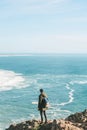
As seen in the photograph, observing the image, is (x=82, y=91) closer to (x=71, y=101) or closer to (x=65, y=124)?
(x=71, y=101)

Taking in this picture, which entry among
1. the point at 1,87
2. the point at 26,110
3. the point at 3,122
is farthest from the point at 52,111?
the point at 1,87

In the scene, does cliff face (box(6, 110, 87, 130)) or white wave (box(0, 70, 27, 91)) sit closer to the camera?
cliff face (box(6, 110, 87, 130))

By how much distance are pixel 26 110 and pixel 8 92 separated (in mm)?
20608

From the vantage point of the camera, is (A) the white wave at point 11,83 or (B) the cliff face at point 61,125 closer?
(B) the cliff face at point 61,125

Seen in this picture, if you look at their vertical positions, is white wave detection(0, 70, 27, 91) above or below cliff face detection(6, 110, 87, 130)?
below

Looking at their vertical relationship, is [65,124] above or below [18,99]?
→ above

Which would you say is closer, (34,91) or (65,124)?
(65,124)

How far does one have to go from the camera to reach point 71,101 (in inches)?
2896

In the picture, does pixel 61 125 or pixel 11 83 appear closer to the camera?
pixel 61 125

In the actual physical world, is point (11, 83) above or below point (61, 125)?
below

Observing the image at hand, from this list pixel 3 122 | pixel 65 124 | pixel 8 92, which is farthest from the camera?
pixel 8 92

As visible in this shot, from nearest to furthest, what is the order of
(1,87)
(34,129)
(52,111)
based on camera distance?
1. (34,129)
2. (52,111)
3. (1,87)

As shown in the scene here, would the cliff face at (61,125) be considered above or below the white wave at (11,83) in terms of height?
above

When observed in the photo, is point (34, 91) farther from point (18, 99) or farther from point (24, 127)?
point (24, 127)
